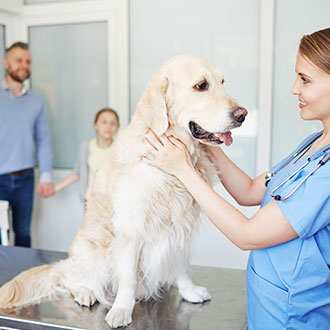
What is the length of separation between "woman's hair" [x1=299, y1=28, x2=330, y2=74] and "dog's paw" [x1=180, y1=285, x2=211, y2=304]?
1000 millimetres

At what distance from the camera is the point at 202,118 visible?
4.77ft

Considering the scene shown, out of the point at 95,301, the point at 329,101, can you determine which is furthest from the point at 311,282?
the point at 95,301

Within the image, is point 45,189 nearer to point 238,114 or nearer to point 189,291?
point 189,291

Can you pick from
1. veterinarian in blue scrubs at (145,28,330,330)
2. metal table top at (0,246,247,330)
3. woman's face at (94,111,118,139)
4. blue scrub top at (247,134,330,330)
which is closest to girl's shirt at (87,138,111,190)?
woman's face at (94,111,118,139)

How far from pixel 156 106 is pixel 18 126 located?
233 centimetres

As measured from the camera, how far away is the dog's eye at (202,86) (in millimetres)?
1453

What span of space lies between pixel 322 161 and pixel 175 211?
56 centimetres

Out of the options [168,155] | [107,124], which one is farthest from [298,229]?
[107,124]

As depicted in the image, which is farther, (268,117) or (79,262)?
(268,117)

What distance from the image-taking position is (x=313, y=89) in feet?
3.97

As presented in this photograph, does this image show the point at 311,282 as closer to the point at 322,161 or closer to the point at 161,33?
the point at 322,161

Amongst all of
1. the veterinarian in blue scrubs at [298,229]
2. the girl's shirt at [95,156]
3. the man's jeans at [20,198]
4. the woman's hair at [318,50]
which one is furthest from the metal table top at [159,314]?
the girl's shirt at [95,156]

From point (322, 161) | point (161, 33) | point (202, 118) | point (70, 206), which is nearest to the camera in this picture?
point (322, 161)

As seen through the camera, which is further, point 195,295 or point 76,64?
point 76,64
